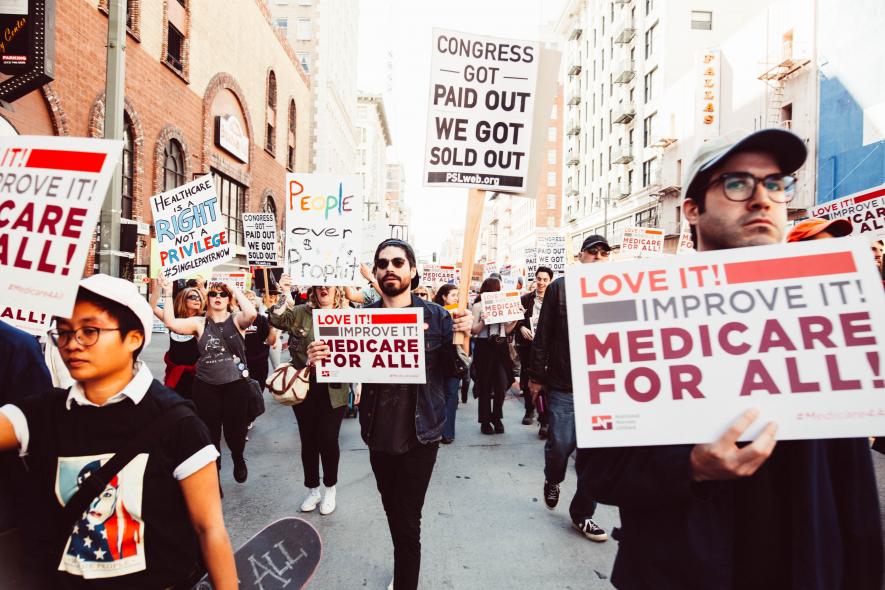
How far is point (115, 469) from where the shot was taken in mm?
1706

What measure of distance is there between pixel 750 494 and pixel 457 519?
11.8 ft

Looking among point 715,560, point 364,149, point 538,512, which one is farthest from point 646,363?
point 364,149

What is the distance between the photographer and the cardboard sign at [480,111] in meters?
3.65

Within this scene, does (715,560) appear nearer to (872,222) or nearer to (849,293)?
(849,293)

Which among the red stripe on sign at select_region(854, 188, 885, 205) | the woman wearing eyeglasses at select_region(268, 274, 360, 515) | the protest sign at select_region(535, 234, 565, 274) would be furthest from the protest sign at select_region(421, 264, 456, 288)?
the woman wearing eyeglasses at select_region(268, 274, 360, 515)

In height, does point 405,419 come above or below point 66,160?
below

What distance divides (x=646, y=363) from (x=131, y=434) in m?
1.67

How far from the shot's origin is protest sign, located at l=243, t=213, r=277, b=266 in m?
10.7

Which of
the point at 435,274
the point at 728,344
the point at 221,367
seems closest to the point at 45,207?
the point at 728,344

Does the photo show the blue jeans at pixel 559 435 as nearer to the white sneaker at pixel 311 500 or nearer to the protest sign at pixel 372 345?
the protest sign at pixel 372 345

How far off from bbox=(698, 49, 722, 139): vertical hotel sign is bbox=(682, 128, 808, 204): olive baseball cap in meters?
30.5

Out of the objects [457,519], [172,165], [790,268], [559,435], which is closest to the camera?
[790,268]

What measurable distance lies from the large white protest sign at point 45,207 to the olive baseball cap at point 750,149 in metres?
2.08

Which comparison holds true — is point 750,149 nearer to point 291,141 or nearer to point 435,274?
point 435,274
